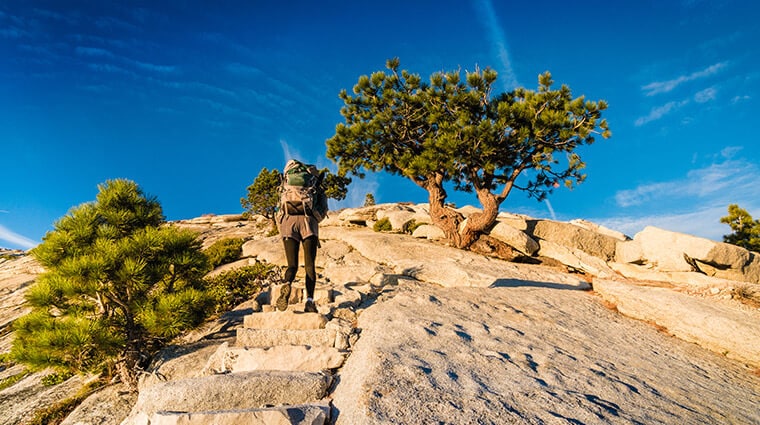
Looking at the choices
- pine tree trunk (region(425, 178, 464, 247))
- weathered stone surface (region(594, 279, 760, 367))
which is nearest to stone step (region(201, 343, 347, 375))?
weathered stone surface (region(594, 279, 760, 367))

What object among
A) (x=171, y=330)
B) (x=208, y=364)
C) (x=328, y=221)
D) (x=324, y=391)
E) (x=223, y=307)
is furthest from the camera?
(x=328, y=221)

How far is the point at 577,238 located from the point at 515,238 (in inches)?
144

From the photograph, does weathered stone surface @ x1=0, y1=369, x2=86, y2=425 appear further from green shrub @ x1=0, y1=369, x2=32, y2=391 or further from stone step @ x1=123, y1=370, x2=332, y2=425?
stone step @ x1=123, y1=370, x2=332, y2=425

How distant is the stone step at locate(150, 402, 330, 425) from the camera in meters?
3.06

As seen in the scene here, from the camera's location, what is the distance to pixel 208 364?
510cm

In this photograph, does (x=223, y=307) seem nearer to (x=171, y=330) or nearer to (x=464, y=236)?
(x=171, y=330)

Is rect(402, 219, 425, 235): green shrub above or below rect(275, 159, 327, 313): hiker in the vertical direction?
above

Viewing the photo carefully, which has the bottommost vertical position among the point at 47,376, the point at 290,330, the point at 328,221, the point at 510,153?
the point at 47,376

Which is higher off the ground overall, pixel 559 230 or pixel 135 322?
pixel 559 230

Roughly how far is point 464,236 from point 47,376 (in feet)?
49.6

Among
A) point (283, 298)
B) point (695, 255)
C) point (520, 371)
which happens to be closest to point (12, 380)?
point (283, 298)

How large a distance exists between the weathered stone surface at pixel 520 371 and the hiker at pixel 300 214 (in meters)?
1.53

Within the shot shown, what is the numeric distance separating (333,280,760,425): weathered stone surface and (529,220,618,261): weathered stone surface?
1003cm

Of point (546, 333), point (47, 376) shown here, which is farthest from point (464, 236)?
point (47, 376)
